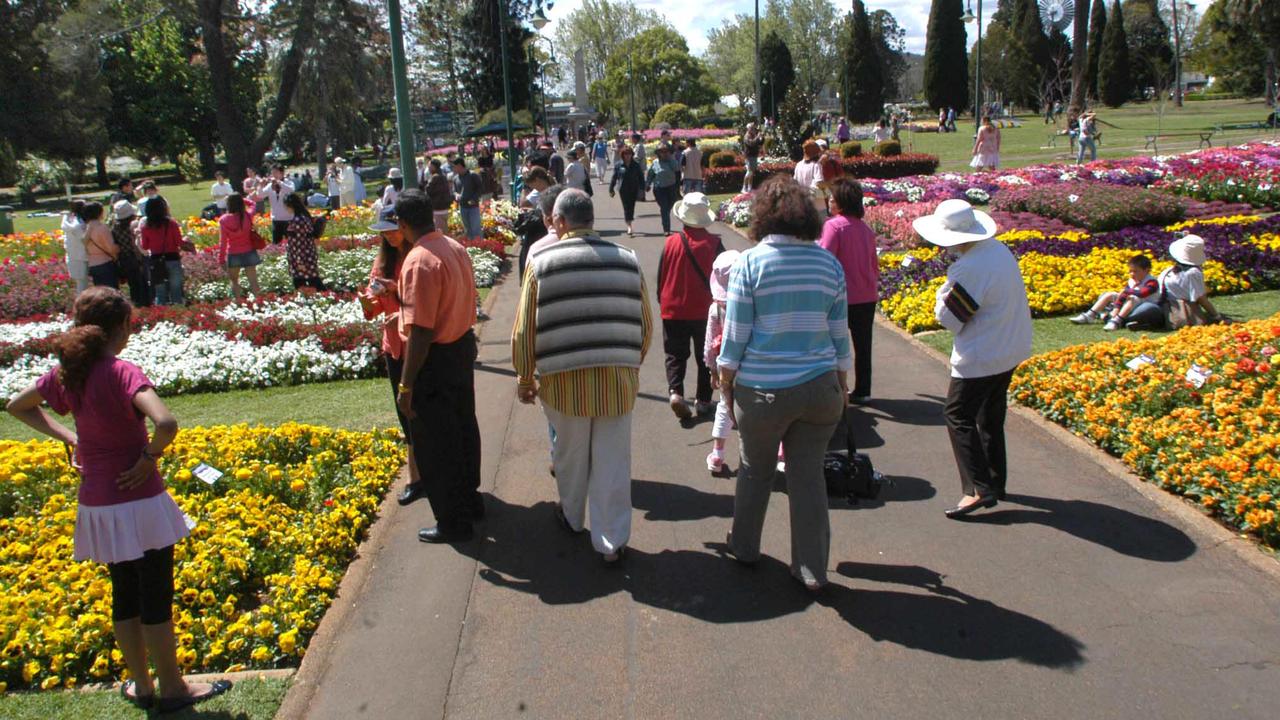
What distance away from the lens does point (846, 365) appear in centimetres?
430

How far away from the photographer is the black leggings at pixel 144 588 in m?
3.69

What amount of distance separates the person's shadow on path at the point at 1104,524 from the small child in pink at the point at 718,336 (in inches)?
61.4

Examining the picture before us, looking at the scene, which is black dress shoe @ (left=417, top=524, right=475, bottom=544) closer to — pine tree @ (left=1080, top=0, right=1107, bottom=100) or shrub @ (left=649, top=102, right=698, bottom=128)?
shrub @ (left=649, top=102, right=698, bottom=128)

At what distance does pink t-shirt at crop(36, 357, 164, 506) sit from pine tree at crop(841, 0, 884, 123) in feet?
220

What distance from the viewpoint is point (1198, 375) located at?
604cm

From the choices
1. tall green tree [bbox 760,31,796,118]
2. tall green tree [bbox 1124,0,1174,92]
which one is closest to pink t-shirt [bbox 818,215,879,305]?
tall green tree [bbox 760,31,796,118]

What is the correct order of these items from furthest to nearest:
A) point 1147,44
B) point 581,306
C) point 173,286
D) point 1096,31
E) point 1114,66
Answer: point 1147,44 < point 1096,31 < point 1114,66 < point 173,286 < point 581,306

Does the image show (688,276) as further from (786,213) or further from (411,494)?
(786,213)

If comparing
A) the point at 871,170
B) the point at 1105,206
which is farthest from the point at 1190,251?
the point at 871,170

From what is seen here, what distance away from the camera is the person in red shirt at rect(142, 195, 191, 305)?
12.3 m

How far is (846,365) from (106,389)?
297 centimetres

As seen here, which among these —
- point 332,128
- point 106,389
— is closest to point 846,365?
point 106,389

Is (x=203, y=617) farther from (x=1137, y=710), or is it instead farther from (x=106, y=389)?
(x=1137, y=710)

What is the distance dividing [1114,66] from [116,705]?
231 feet
